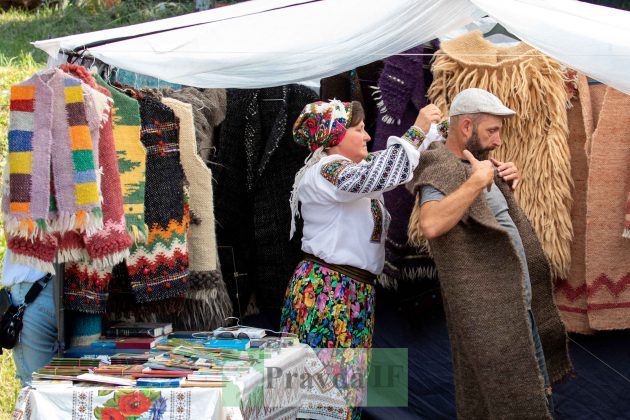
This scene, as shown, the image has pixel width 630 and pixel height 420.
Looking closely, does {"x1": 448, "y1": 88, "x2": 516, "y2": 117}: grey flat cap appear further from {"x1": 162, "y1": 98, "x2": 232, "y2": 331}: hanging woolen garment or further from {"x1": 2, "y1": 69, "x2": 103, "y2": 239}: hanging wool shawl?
{"x1": 2, "y1": 69, "x2": 103, "y2": 239}: hanging wool shawl

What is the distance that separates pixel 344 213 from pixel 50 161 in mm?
1299

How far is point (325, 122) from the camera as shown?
12.6ft

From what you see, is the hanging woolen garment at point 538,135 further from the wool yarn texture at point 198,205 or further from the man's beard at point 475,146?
the wool yarn texture at point 198,205

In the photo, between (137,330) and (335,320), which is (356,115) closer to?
(335,320)

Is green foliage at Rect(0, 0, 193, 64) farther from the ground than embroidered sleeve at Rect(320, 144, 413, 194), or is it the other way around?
green foliage at Rect(0, 0, 193, 64)

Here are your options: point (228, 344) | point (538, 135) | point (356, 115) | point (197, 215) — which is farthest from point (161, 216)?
point (538, 135)

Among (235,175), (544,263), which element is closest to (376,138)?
(235,175)

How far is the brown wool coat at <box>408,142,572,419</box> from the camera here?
3.35m

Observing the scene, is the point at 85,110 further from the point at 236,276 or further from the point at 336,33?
the point at 236,276

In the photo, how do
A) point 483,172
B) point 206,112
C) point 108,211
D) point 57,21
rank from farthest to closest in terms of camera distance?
1. point 57,21
2. point 206,112
3. point 483,172
4. point 108,211

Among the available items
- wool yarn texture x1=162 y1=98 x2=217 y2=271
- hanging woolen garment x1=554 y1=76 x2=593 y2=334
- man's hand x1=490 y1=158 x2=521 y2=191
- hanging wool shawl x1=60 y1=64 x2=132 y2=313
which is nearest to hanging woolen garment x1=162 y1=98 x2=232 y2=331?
wool yarn texture x1=162 y1=98 x2=217 y2=271

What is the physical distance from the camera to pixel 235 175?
4.36 m

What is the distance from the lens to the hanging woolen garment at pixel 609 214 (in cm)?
390

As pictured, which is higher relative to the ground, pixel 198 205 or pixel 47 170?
pixel 47 170
